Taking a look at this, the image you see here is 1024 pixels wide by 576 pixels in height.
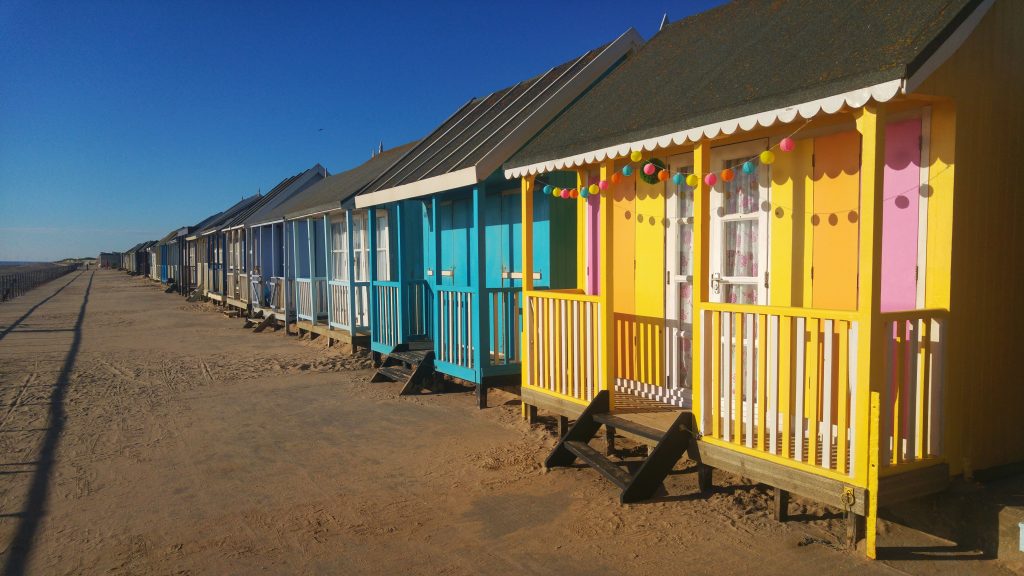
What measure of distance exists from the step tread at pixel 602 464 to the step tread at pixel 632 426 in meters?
0.27

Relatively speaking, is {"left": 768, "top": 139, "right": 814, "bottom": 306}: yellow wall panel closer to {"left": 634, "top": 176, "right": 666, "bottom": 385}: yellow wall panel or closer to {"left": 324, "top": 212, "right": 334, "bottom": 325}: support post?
{"left": 634, "top": 176, "right": 666, "bottom": 385}: yellow wall panel

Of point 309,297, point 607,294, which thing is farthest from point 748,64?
point 309,297

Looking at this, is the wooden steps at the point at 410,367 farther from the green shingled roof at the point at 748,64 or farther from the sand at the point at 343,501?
the green shingled roof at the point at 748,64

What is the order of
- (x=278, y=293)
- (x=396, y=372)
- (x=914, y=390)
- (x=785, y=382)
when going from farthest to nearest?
(x=278, y=293) < (x=396, y=372) < (x=785, y=382) < (x=914, y=390)

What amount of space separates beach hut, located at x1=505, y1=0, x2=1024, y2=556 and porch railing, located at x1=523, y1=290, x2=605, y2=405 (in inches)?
1.8

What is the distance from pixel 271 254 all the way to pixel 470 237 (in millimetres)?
11744

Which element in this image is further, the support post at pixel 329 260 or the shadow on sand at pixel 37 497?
the support post at pixel 329 260

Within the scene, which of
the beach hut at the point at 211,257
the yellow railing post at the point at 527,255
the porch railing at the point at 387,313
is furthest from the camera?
the beach hut at the point at 211,257

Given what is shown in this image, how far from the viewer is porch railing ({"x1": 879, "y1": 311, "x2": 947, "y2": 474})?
13.6ft

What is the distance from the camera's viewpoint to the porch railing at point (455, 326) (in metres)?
8.84

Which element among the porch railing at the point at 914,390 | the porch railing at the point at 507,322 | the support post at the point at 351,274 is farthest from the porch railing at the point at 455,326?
the porch railing at the point at 914,390

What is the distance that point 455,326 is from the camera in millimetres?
9141

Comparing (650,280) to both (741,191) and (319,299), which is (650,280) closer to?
(741,191)

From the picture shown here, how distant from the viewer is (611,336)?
6180 millimetres
